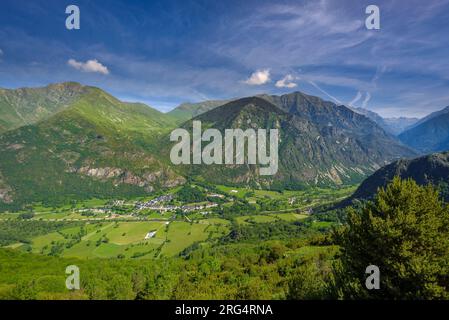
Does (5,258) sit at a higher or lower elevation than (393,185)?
lower

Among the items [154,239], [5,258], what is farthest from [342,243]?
[154,239]
